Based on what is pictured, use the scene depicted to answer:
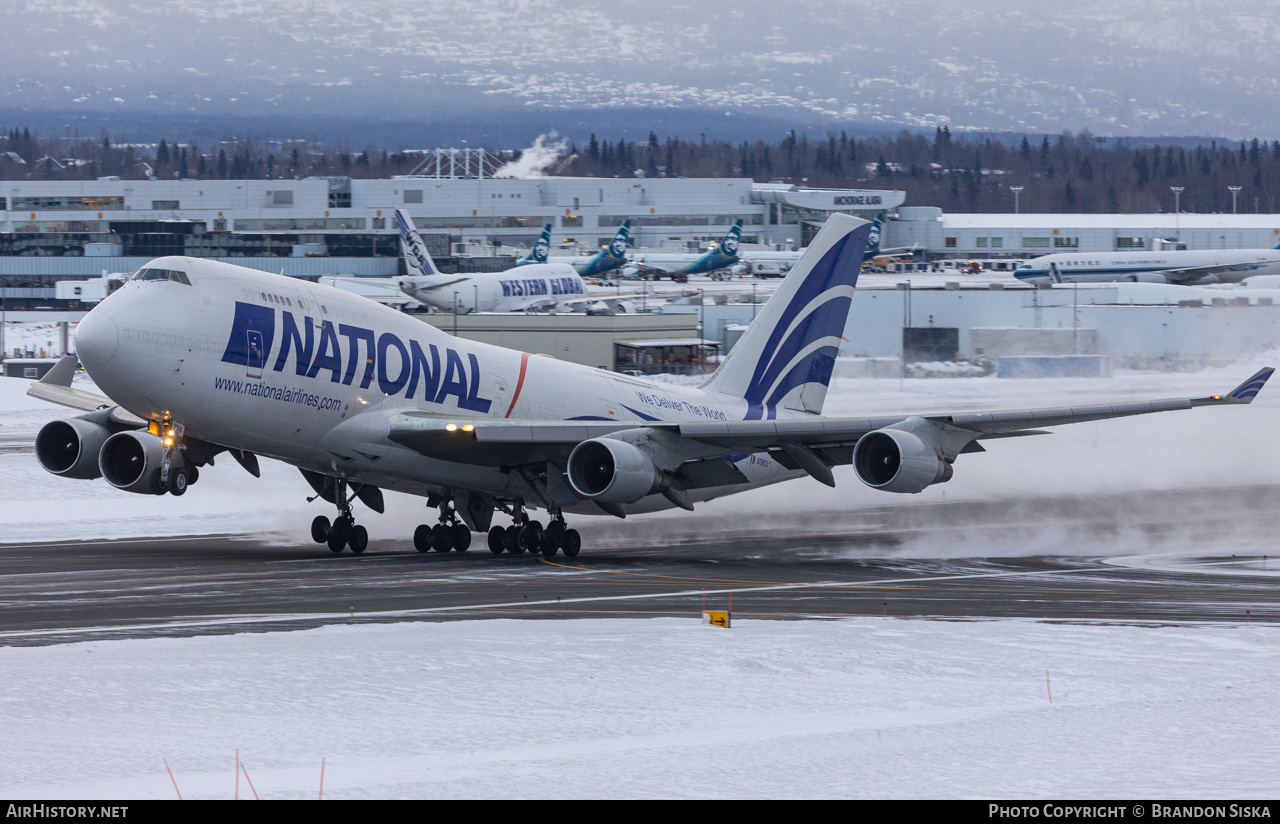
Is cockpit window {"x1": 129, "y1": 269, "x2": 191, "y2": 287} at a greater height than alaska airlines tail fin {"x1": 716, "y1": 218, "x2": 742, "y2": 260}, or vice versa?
alaska airlines tail fin {"x1": 716, "y1": 218, "x2": 742, "y2": 260}

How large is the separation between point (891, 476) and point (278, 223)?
132 m

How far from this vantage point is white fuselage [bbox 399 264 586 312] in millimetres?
102125

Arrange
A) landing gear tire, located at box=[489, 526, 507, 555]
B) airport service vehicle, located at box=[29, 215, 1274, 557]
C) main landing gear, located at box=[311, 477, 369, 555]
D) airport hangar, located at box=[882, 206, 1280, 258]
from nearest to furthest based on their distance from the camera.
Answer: airport service vehicle, located at box=[29, 215, 1274, 557], main landing gear, located at box=[311, 477, 369, 555], landing gear tire, located at box=[489, 526, 507, 555], airport hangar, located at box=[882, 206, 1280, 258]

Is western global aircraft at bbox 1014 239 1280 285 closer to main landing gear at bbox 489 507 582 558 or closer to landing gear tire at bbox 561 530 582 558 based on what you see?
main landing gear at bbox 489 507 582 558

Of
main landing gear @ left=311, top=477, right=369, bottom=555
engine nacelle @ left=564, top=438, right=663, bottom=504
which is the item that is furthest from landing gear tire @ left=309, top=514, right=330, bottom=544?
engine nacelle @ left=564, top=438, right=663, bottom=504

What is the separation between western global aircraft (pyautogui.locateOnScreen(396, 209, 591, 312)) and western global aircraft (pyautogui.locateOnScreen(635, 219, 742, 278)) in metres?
30.7

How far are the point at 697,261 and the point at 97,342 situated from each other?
120 meters

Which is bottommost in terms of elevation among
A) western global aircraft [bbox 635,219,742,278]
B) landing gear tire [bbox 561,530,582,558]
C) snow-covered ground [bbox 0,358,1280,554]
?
snow-covered ground [bbox 0,358,1280,554]

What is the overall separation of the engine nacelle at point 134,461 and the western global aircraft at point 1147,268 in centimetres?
10230

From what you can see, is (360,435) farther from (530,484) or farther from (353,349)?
(530,484)

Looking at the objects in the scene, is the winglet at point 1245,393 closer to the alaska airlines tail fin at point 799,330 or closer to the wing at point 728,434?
the wing at point 728,434

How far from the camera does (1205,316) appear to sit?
73875mm

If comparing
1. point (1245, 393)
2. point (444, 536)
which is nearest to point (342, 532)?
point (444, 536)

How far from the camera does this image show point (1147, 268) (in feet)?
398
